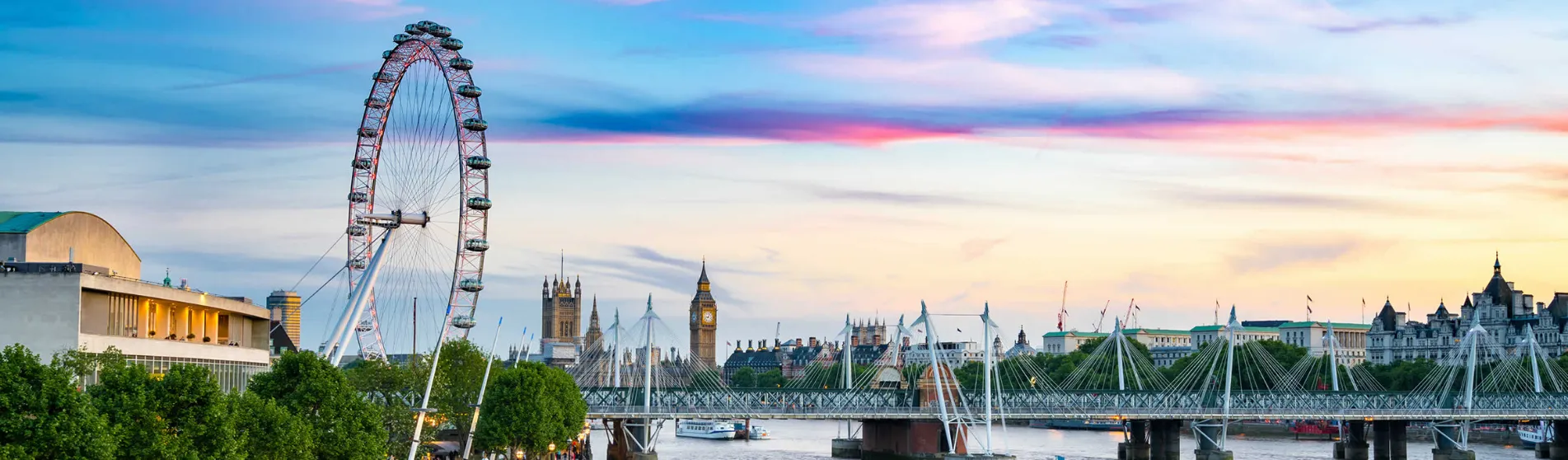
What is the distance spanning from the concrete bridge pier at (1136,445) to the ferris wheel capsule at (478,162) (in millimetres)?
59412

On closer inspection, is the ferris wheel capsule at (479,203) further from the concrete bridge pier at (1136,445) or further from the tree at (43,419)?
the concrete bridge pier at (1136,445)

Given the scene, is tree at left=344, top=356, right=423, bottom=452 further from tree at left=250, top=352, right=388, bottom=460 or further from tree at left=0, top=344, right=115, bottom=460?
tree at left=0, top=344, right=115, bottom=460

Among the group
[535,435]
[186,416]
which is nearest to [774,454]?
[535,435]

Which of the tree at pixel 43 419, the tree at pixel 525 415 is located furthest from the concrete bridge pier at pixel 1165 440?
the tree at pixel 43 419

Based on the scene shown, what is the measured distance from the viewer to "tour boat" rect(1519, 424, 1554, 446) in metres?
148

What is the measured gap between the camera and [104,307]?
5856 cm

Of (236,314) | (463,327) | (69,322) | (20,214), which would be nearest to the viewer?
(69,322)

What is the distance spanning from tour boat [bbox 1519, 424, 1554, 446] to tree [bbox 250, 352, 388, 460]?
115m

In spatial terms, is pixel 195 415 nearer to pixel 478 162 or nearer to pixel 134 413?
pixel 134 413

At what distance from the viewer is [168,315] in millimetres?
65625

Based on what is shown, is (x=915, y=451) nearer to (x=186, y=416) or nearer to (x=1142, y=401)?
(x=1142, y=401)

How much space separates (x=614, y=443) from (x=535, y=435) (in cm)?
2512

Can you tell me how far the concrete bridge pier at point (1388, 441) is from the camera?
129250 millimetres

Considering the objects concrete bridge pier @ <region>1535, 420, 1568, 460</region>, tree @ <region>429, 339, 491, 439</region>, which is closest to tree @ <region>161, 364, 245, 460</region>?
tree @ <region>429, 339, 491, 439</region>
